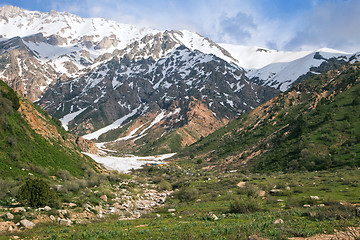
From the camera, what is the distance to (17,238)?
995cm

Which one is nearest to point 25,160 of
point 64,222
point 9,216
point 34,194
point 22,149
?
point 22,149

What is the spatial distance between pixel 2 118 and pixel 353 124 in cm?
5728

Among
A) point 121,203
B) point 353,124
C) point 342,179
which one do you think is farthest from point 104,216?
point 353,124

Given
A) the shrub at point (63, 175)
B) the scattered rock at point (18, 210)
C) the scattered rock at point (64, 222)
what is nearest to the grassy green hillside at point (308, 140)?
the shrub at point (63, 175)

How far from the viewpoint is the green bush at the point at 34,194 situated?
1433 cm

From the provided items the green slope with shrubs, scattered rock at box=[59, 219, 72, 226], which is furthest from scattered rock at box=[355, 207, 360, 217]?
the green slope with shrubs

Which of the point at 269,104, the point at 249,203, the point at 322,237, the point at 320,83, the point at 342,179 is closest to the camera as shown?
the point at 322,237

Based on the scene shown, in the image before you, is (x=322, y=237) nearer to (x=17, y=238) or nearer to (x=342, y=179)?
(x=17, y=238)

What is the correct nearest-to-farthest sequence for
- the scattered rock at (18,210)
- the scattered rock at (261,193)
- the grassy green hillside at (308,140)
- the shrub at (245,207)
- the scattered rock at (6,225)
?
the scattered rock at (6,225)
the scattered rock at (18,210)
the shrub at (245,207)
the scattered rock at (261,193)
the grassy green hillside at (308,140)

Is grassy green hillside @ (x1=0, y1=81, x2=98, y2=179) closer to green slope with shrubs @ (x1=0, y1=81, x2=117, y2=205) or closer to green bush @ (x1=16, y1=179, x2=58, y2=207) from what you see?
green slope with shrubs @ (x1=0, y1=81, x2=117, y2=205)

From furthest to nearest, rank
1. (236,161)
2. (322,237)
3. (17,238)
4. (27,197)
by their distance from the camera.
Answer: (236,161) → (27,197) → (17,238) → (322,237)

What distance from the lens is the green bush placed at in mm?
14328

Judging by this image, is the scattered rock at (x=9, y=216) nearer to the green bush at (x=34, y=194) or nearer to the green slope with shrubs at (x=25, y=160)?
the green bush at (x=34, y=194)

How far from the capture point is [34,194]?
A: 14641 millimetres
